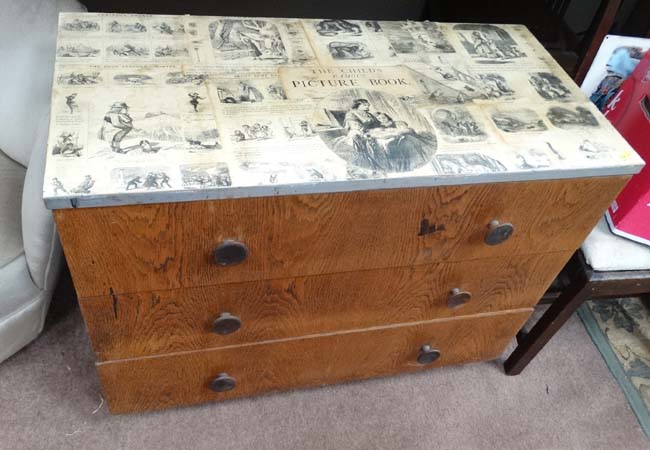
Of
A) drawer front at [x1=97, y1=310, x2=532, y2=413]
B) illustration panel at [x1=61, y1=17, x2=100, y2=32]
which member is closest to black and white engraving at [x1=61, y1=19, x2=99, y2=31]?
illustration panel at [x1=61, y1=17, x2=100, y2=32]

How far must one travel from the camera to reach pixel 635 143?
0.99 metres

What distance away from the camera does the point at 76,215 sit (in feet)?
2.20

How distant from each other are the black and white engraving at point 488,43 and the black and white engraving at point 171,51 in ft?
1.58

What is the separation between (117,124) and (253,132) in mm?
178

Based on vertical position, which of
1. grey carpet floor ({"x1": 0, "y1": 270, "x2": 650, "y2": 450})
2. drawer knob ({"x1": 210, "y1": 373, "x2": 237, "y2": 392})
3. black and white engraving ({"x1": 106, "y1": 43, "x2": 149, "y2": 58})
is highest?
black and white engraving ({"x1": 106, "y1": 43, "x2": 149, "y2": 58})

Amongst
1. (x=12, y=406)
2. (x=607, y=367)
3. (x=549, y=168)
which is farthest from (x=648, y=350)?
(x=12, y=406)

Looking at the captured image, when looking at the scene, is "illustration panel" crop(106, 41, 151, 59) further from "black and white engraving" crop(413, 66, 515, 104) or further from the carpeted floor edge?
the carpeted floor edge

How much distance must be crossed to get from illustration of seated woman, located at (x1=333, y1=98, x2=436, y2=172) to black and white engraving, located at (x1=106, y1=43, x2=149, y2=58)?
0.33m

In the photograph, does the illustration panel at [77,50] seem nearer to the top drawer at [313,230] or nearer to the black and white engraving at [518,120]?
the top drawer at [313,230]

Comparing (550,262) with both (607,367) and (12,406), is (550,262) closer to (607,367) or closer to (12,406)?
(607,367)

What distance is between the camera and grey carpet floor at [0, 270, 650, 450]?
112 cm

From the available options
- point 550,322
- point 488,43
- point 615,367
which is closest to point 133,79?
point 488,43

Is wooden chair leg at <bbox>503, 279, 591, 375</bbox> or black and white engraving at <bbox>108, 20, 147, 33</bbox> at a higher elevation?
black and white engraving at <bbox>108, 20, 147, 33</bbox>

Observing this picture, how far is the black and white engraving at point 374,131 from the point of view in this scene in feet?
2.49
